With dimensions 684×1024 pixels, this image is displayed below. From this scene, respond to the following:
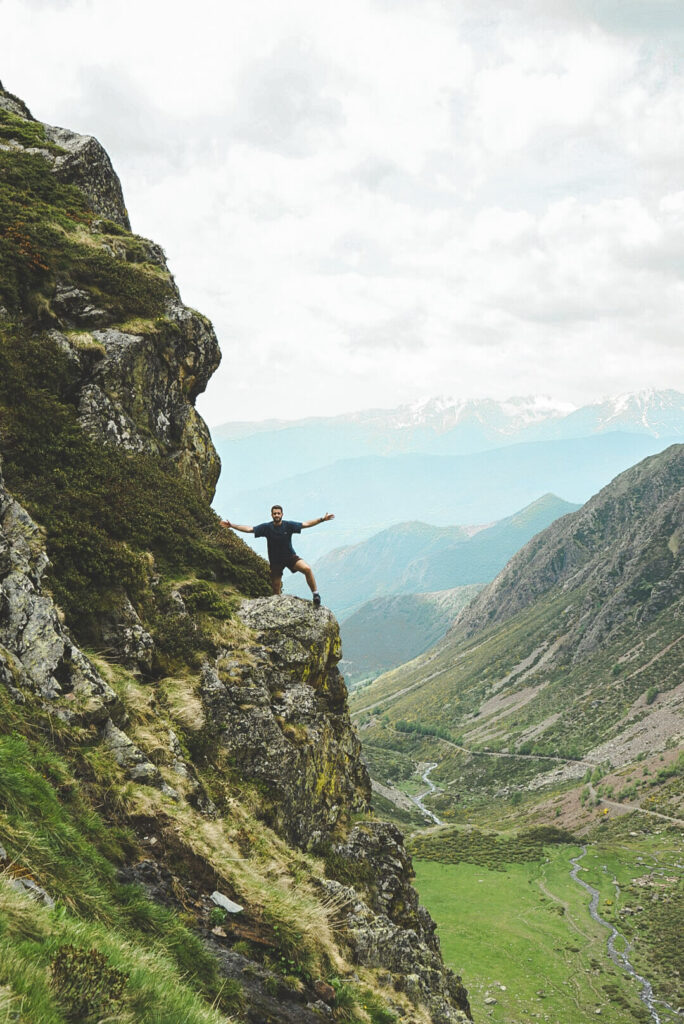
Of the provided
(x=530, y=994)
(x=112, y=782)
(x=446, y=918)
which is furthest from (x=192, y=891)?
(x=446, y=918)

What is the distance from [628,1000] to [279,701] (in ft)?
212

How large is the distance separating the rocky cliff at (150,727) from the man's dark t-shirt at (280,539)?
5.87ft

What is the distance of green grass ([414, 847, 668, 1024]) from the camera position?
5619cm

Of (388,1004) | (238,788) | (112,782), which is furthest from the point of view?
(238,788)

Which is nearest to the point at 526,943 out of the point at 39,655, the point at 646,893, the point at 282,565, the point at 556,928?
the point at 556,928

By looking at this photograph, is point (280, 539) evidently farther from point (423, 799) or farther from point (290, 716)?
point (423, 799)

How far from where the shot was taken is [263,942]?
1005 cm

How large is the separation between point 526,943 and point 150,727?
81944mm

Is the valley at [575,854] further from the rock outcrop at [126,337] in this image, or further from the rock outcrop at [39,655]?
the rock outcrop at [39,655]

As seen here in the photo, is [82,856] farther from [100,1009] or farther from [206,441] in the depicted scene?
[206,441]

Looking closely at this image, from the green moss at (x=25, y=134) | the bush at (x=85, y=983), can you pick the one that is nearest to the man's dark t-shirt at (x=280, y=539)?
the bush at (x=85, y=983)

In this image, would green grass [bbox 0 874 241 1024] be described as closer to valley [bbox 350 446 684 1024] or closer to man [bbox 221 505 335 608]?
man [bbox 221 505 335 608]

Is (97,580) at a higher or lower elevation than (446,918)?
higher

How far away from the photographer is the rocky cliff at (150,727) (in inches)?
301
